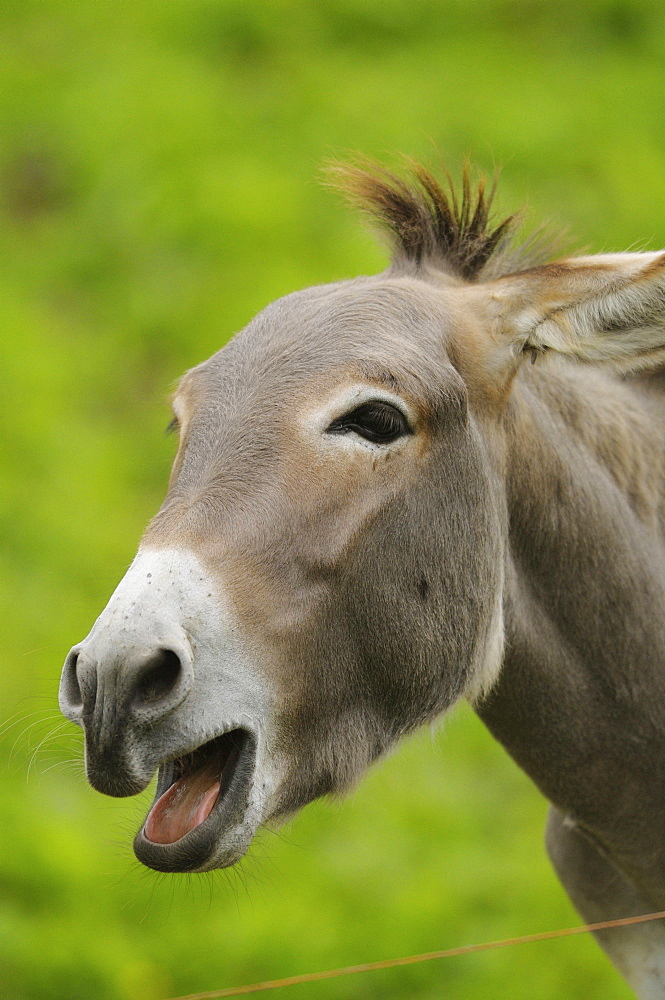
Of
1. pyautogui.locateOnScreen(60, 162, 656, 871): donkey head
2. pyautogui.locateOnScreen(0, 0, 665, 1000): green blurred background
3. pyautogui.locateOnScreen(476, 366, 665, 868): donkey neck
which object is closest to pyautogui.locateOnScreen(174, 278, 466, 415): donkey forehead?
pyautogui.locateOnScreen(60, 162, 656, 871): donkey head

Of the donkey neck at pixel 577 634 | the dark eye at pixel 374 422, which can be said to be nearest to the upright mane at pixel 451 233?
the donkey neck at pixel 577 634

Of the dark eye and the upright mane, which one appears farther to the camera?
the upright mane

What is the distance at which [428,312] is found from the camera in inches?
122

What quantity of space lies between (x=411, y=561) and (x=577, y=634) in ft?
1.94

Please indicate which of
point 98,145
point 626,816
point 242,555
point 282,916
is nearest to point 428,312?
point 242,555

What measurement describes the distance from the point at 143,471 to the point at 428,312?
17.9 ft

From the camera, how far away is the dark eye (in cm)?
284

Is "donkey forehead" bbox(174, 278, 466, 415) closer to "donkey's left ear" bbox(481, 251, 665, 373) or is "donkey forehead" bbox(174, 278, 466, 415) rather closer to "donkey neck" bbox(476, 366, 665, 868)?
"donkey's left ear" bbox(481, 251, 665, 373)

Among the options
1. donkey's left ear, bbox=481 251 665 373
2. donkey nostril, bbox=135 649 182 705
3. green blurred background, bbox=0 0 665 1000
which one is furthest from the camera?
green blurred background, bbox=0 0 665 1000

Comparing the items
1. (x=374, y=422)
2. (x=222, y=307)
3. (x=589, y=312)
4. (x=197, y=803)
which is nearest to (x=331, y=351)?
(x=374, y=422)

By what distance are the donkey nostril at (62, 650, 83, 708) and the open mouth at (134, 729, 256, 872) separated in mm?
298

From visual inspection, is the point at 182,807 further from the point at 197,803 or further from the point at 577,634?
the point at 577,634

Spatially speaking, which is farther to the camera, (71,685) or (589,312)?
(589,312)

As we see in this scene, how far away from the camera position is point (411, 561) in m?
2.93
